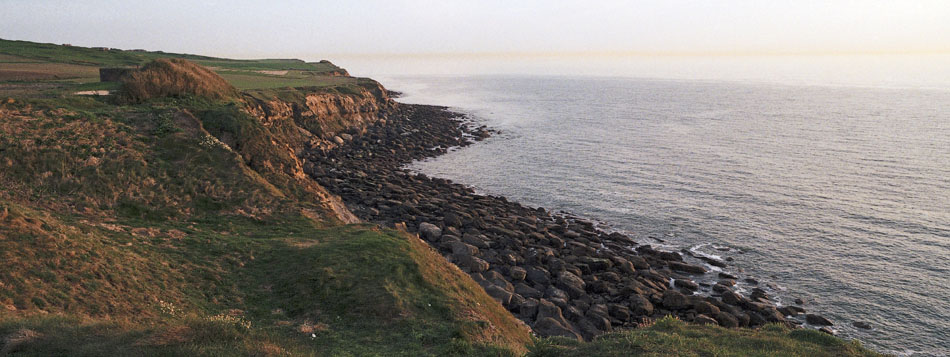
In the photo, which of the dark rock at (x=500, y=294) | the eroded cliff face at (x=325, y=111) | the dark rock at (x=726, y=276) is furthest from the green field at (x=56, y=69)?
the dark rock at (x=726, y=276)

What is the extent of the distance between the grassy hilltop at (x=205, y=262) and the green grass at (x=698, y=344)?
0.26 feet

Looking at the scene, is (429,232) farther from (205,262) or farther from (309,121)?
(309,121)

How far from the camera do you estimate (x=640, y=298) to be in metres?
25.7

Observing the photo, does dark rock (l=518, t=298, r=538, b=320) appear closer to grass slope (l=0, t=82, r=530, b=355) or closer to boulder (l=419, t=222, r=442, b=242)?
grass slope (l=0, t=82, r=530, b=355)

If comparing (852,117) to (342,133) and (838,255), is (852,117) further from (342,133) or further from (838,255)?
(342,133)

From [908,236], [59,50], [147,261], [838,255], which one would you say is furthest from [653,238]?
[59,50]

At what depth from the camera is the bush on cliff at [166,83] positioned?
32.2 meters

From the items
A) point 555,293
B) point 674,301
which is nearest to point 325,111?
point 555,293

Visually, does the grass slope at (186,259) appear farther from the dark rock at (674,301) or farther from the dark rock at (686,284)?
the dark rock at (686,284)

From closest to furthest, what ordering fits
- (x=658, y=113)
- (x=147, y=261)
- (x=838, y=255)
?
(x=147, y=261) → (x=838, y=255) → (x=658, y=113)

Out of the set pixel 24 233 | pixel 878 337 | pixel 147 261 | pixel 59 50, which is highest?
pixel 59 50

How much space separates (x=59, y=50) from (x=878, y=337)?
10442 centimetres

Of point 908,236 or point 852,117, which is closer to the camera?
point 908,236

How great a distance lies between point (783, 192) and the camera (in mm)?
46625
